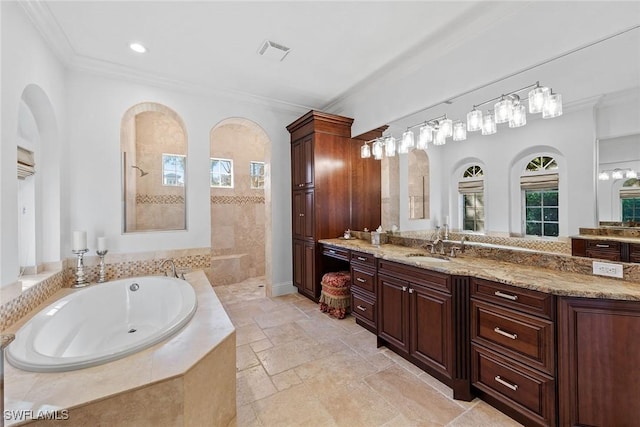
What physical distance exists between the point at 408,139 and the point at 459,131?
0.53 m

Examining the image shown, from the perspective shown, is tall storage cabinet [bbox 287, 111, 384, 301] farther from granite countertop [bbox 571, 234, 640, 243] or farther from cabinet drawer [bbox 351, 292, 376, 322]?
granite countertop [bbox 571, 234, 640, 243]

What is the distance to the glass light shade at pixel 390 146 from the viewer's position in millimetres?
3049

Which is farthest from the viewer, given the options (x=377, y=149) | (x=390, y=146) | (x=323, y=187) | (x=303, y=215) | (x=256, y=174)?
(x=256, y=174)

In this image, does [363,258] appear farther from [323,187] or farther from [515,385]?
[515,385]

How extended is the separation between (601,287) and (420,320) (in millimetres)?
1048

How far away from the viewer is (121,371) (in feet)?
4.06

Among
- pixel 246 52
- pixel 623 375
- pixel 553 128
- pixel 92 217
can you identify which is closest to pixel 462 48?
pixel 553 128

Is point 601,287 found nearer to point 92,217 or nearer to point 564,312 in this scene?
point 564,312

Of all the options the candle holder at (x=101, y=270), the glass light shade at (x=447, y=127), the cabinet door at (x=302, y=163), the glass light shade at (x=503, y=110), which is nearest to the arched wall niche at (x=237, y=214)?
the cabinet door at (x=302, y=163)

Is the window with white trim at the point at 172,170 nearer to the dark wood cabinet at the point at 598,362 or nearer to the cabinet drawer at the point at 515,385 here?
the cabinet drawer at the point at 515,385

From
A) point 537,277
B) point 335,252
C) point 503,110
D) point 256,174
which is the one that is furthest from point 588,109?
point 256,174

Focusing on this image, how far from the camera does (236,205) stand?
4.95m

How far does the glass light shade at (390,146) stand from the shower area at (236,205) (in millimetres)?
2499

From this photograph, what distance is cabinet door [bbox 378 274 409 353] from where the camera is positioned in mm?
2193
